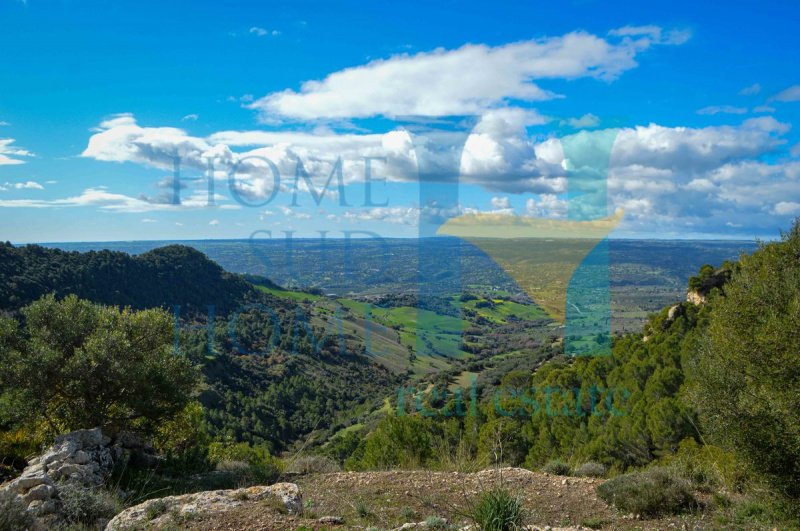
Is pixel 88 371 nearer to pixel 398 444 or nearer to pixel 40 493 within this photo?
pixel 40 493

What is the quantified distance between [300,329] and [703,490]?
172 ft

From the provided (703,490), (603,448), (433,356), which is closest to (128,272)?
(433,356)

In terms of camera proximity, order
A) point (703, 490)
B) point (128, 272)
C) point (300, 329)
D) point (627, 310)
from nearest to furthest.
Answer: point (703, 490) → point (128, 272) → point (300, 329) → point (627, 310)

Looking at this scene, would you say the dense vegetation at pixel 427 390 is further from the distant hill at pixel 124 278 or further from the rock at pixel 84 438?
the rock at pixel 84 438

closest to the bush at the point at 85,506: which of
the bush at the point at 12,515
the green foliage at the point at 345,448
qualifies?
the bush at the point at 12,515

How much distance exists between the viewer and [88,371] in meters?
10.6

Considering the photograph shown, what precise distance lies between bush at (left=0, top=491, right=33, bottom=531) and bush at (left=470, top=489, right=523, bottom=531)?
502cm

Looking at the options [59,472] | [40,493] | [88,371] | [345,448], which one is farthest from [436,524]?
[345,448]

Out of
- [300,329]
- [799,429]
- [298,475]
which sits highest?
[799,429]

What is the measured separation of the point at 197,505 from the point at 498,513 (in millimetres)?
4425

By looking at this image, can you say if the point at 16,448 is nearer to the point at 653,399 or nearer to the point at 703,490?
the point at 703,490

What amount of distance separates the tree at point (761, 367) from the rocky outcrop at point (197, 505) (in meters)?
7.39

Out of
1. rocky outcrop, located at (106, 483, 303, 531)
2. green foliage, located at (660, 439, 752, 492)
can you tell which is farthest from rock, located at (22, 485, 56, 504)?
green foliage, located at (660, 439, 752, 492)

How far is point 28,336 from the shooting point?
1245 cm
